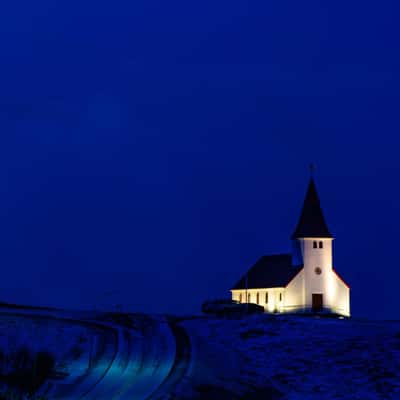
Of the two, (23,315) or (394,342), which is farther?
(23,315)

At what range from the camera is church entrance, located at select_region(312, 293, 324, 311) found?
356 ft

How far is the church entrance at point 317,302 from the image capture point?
10838cm

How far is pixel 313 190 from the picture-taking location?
4368 inches

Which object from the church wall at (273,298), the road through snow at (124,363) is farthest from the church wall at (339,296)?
the road through snow at (124,363)

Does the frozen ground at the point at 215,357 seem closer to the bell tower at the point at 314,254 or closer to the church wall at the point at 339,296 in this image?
the bell tower at the point at 314,254

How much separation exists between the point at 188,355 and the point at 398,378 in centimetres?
757

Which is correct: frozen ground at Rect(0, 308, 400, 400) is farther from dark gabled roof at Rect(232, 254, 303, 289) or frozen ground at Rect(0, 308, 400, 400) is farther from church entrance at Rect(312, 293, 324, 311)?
church entrance at Rect(312, 293, 324, 311)

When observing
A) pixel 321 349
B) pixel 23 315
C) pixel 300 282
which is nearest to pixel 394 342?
pixel 321 349

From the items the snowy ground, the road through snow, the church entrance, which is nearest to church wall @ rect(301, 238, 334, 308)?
the church entrance

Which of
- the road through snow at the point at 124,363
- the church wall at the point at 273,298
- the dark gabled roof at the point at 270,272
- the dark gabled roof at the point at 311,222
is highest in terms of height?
the dark gabled roof at the point at 311,222

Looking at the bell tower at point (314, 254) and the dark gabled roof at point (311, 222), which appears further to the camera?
the dark gabled roof at point (311, 222)

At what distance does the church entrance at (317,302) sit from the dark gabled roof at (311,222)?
6.59m

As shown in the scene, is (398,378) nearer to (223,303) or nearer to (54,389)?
(54,389)

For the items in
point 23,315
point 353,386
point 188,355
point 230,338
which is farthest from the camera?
point 23,315
